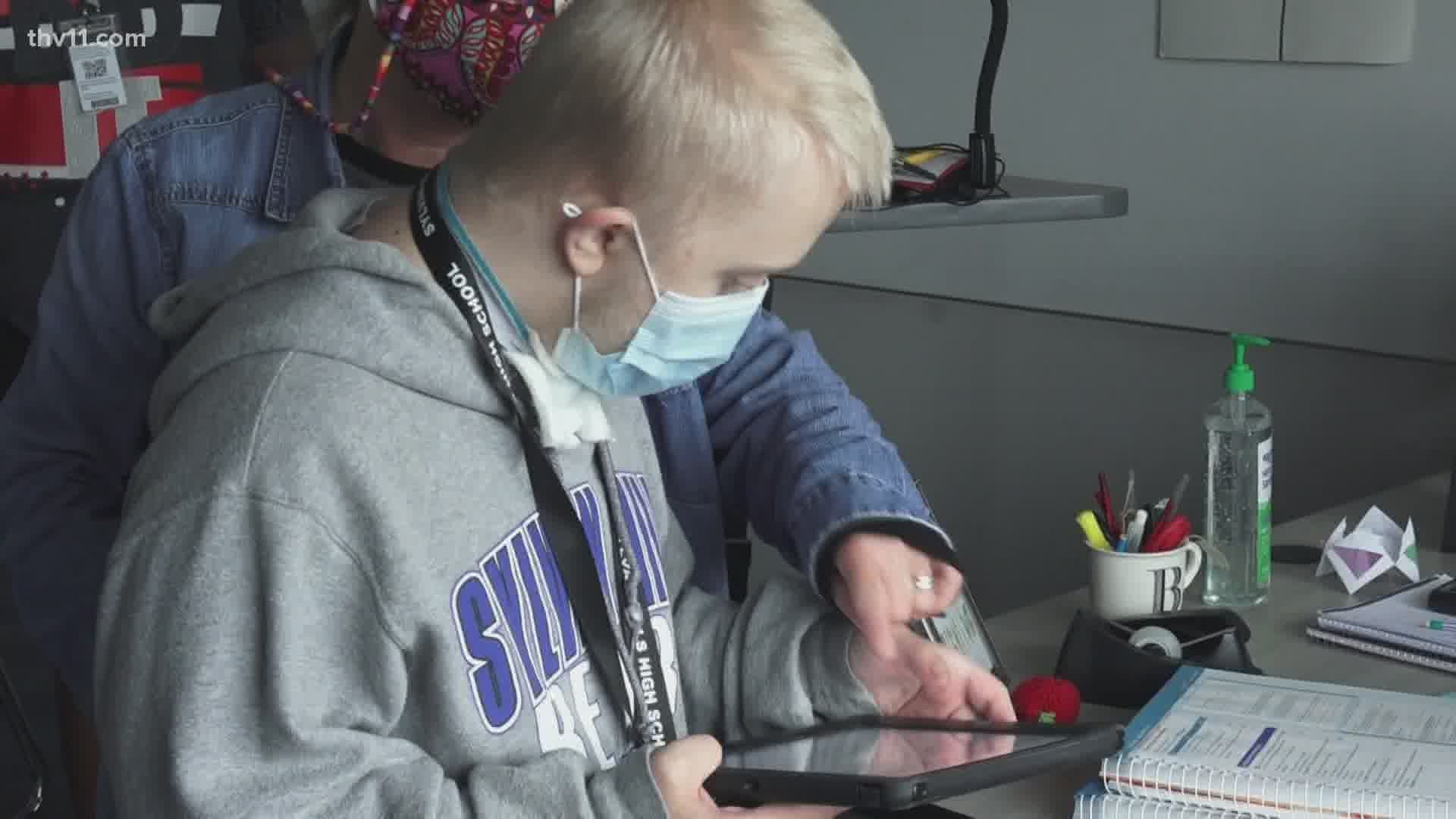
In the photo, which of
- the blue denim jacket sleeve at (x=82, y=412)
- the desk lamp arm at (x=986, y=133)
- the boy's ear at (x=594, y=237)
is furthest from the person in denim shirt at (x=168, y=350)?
the desk lamp arm at (x=986, y=133)

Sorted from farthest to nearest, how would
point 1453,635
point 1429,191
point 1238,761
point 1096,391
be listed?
point 1096,391, point 1429,191, point 1453,635, point 1238,761

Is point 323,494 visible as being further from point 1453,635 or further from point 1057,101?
point 1057,101

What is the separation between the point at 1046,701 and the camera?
1.46m

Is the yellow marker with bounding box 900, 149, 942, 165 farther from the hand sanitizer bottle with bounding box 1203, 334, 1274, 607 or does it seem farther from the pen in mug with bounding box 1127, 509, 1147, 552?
the pen in mug with bounding box 1127, 509, 1147, 552

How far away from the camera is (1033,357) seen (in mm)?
3404

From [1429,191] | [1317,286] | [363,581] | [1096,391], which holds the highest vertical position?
[363,581]

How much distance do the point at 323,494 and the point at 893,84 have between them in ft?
9.21

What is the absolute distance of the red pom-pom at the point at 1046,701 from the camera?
1.46 metres

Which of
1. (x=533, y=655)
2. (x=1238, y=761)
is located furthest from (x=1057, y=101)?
A: (x=533, y=655)

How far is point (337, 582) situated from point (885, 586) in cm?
46

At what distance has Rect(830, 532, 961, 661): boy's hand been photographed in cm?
125

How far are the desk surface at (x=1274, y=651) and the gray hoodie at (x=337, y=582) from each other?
1.22ft

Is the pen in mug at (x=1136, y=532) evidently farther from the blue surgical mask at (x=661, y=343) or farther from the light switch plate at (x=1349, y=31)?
the light switch plate at (x=1349, y=31)

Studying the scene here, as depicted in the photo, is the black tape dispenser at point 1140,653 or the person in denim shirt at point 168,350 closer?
the person in denim shirt at point 168,350
